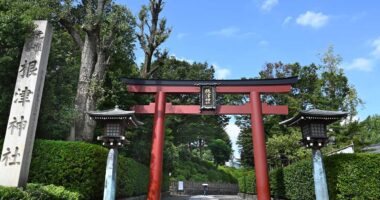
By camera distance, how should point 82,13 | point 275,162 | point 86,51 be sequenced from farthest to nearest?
point 275,162 < point 82,13 < point 86,51

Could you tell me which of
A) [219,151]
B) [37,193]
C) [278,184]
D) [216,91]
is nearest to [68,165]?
[37,193]

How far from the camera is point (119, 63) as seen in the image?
19328 mm

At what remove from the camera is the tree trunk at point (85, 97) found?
44.8 ft

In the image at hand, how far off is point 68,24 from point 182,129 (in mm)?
23703

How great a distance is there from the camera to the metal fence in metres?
35.0

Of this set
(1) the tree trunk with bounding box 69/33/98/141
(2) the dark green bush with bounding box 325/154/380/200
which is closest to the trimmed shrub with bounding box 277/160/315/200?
(2) the dark green bush with bounding box 325/154/380/200

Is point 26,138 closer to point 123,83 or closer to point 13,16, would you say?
point 13,16

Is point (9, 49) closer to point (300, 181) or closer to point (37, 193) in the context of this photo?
point (37, 193)

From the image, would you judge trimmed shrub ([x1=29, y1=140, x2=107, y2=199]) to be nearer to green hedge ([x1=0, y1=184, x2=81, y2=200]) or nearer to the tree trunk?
green hedge ([x1=0, y1=184, x2=81, y2=200])

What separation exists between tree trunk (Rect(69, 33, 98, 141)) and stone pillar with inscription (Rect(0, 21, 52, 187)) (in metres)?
3.31

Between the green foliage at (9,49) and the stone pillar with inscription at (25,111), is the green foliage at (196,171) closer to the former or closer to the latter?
the green foliage at (9,49)

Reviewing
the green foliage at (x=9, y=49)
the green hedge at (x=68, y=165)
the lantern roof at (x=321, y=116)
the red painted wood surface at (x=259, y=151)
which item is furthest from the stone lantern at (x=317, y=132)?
the green foliage at (x=9, y=49)

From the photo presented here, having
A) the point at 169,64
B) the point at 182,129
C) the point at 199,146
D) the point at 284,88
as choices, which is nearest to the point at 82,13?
the point at 284,88

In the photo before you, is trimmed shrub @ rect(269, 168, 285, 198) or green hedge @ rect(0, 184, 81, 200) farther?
trimmed shrub @ rect(269, 168, 285, 198)
